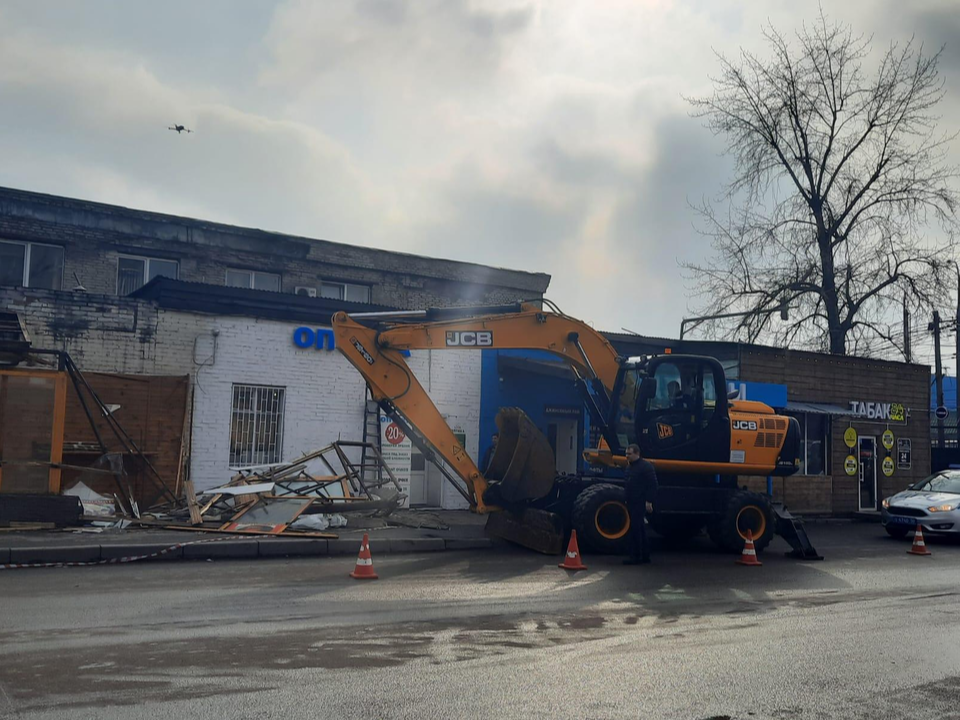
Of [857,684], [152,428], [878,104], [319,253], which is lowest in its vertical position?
[857,684]

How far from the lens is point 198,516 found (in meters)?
13.9

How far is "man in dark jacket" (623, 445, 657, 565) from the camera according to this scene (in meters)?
12.5

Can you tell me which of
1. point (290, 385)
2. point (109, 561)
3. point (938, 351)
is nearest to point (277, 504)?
point (109, 561)

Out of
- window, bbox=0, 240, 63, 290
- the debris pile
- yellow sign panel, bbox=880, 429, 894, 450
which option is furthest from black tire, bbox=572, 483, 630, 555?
yellow sign panel, bbox=880, 429, 894, 450

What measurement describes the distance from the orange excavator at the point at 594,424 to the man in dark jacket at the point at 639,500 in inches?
34.4

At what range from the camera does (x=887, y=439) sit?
26.2 meters

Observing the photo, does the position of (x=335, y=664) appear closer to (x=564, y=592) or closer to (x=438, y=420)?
(x=564, y=592)

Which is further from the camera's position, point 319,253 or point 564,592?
point 319,253

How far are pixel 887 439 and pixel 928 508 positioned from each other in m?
Result: 9.09

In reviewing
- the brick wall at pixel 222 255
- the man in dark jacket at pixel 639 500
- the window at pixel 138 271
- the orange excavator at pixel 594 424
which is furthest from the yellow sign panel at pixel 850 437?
the window at pixel 138 271

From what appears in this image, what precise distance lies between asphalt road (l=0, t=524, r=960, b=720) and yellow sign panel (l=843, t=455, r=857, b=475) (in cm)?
1402

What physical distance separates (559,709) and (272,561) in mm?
7280

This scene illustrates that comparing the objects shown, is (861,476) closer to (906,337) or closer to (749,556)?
(906,337)

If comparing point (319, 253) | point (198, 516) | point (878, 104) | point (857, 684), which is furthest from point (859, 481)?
point (857, 684)
